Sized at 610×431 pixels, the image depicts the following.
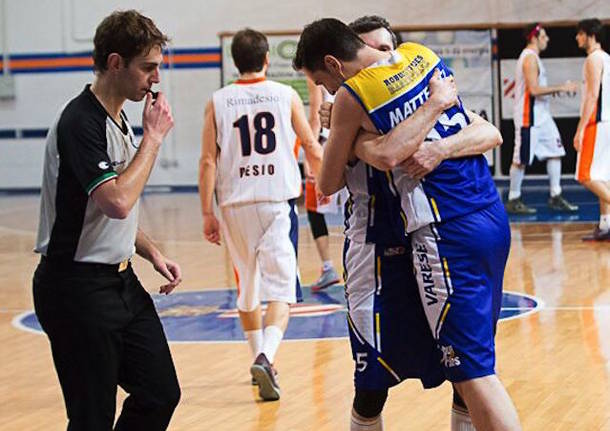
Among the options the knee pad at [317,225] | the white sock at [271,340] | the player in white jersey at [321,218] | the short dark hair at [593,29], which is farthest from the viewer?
the short dark hair at [593,29]

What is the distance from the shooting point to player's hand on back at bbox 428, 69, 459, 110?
13.5 feet

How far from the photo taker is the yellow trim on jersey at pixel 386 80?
13.3 feet

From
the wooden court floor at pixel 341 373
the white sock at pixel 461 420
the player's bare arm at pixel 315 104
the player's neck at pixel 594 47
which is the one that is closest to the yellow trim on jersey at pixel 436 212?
the white sock at pixel 461 420

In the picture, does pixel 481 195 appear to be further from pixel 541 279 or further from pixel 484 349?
pixel 541 279

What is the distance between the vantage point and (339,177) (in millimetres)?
4203

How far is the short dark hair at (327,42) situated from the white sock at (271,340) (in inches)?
112

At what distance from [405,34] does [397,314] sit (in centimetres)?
1514

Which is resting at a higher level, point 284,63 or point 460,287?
point 284,63

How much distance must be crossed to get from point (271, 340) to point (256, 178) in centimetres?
90

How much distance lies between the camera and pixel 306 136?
7059 mm

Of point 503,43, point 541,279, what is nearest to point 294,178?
point 541,279

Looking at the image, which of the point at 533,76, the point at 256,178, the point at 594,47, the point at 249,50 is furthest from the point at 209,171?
the point at 533,76

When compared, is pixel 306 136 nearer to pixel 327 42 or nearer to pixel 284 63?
pixel 327 42

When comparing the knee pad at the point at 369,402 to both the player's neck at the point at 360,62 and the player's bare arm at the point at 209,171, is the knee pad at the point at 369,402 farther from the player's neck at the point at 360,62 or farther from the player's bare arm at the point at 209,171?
the player's bare arm at the point at 209,171
